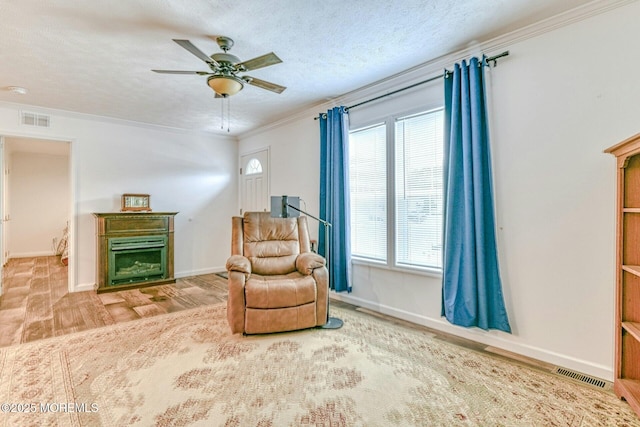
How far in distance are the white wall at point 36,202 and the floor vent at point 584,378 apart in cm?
996

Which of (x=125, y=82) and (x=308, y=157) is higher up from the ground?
(x=125, y=82)

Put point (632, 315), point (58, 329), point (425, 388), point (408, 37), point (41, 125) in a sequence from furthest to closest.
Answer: point (41, 125)
point (58, 329)
point (408, 37)
point (425, 388)
point (632, 315)

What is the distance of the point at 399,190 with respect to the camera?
3443mm

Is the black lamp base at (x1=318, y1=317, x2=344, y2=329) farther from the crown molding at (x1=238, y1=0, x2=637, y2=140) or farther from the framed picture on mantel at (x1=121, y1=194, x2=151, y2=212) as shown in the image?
the framed picture on mantel at (x1=121, y1=194, x2=151, y2=212)

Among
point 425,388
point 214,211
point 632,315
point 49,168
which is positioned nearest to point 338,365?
point 425,388

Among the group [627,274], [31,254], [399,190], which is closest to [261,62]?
[399,190]

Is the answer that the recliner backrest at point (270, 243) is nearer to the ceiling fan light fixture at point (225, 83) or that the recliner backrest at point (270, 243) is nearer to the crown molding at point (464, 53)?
the ceiling fan light fixture at point (225, 83)

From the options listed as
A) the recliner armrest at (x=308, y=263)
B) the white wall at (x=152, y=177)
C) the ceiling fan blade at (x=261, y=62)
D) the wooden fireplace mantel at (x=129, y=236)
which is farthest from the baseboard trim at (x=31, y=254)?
the ceiling fan blade at (x=261, y=62)

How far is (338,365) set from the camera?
2.39 m

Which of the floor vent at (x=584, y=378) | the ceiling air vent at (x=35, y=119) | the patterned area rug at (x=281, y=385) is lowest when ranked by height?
the patterned area rug at (x=281, y=385)

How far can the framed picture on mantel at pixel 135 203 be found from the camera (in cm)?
Result: 495

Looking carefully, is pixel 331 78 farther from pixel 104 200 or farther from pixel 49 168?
pixel 49 168

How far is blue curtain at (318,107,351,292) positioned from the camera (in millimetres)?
3830

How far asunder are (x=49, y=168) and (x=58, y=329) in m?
6.52
